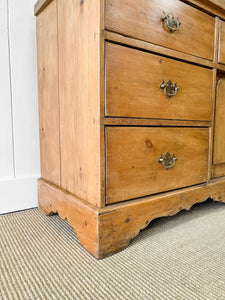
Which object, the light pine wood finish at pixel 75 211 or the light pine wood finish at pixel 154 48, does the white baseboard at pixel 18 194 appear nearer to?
the light pine wood finish at pixel 75 211

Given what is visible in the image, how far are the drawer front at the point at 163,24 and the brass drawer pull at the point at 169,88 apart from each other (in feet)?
0.42

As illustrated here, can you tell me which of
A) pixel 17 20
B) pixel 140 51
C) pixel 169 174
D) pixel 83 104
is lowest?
pixel 169 174

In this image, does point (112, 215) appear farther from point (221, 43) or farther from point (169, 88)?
point (221, 43)

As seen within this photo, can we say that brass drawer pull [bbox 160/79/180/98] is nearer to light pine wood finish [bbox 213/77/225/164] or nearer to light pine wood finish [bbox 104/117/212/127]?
light pine wood finish [bbox 104/117/212/127]

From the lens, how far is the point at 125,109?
67 centimetres

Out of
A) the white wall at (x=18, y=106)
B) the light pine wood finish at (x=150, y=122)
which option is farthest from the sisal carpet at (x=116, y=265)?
the light pine wood finish at (x=150, y=122)

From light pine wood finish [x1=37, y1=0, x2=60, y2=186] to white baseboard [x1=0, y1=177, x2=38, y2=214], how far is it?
95 mm

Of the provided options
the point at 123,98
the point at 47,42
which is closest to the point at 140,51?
the point at 123,98

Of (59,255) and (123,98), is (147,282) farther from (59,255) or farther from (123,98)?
(123,98)

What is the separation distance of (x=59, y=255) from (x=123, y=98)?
498mm

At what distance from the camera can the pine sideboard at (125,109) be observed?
25.1 inches

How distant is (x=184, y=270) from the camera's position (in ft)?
1.96

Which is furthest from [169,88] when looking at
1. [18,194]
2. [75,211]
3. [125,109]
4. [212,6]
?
[18,194]

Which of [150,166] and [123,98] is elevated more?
[123,98]
